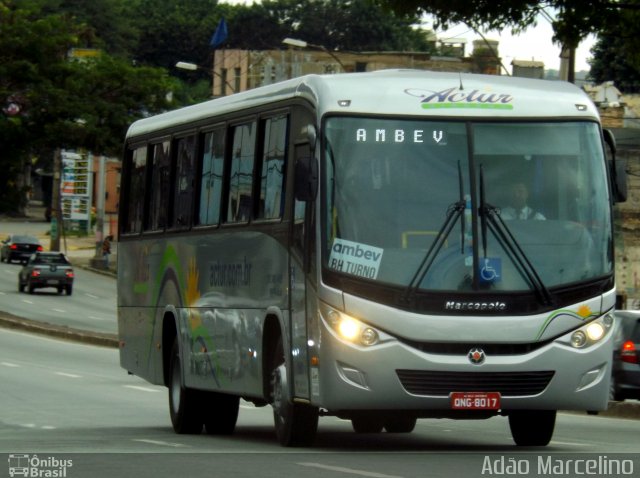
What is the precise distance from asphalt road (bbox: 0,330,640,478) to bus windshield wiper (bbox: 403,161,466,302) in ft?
4.27

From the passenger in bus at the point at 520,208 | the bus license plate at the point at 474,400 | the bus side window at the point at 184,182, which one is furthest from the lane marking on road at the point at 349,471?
the bus side window at the point at 184,182

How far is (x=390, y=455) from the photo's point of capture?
13.2 meters

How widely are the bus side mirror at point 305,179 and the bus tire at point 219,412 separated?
4.53 m

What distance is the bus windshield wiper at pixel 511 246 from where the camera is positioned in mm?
12945

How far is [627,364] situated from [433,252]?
34.4 ft

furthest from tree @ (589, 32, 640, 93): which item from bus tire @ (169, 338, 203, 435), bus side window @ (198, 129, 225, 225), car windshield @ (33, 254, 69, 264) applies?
bus side window @ (198, 129, 225, 225)

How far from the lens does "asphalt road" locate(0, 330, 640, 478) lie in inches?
464

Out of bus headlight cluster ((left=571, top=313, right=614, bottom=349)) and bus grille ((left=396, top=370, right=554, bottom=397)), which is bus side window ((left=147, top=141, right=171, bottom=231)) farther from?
bus headlight cluster ((left=571, top=313, right=614, bottom=349))

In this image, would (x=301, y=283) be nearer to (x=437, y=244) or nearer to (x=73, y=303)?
(x=437, y=244)

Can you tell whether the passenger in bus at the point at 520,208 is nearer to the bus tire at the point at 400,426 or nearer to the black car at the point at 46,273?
the bus tire at the point at 400,426

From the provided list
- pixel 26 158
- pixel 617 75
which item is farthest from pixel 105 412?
pixel 617 75

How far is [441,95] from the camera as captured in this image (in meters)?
13.5

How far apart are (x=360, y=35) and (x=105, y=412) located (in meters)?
106

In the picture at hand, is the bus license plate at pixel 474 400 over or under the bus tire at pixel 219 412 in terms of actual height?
over
